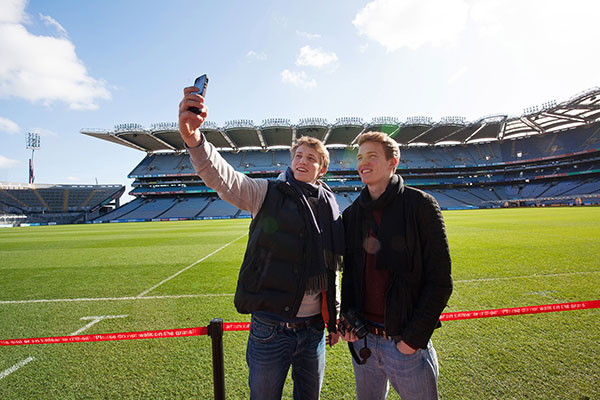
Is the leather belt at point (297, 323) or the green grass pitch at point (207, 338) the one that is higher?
A: the leather belt at point (297, 323)

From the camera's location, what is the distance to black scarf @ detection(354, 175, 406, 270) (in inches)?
61.2

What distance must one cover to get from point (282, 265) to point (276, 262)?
0.14 feet

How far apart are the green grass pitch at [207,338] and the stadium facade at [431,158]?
37.9 m

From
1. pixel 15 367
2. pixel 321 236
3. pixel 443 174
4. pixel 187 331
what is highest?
pixel 443 174

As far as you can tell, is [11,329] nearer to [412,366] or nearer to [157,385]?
[157,385]

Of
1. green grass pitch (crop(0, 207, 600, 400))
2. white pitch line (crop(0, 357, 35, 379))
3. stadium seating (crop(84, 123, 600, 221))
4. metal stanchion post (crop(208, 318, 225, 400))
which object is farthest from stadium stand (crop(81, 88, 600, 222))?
metal stanchion post (crop(208, 318, 225, 400))

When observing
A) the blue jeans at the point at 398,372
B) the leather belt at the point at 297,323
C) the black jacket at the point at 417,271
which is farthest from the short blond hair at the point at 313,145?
the blue jeans at the point at 398,372

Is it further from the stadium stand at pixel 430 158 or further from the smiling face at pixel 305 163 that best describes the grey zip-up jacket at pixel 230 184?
the stadium stand at pixel 430 158

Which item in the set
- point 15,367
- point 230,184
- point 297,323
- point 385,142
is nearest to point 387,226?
point 385,142

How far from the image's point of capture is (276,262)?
1.59 metres

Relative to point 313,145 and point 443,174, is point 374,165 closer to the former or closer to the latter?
point 313,145

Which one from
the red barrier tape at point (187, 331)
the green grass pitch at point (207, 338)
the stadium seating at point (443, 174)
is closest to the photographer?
the red barrier tape at point (187, 331)

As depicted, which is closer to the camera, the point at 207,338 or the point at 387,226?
the point at 387,226

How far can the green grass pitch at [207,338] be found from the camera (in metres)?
2.40
